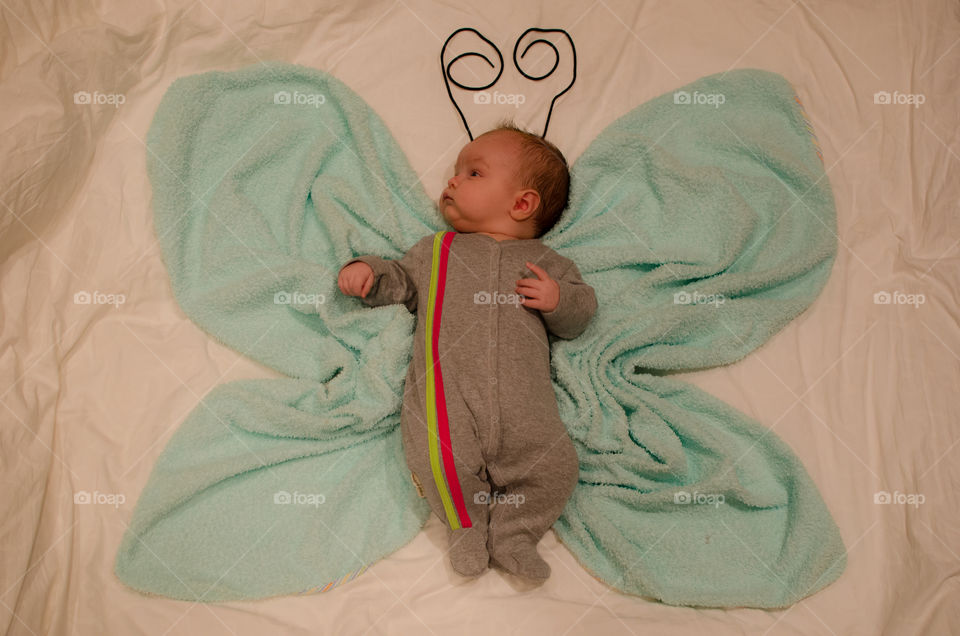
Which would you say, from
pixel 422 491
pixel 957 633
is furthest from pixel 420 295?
pixel 957 633

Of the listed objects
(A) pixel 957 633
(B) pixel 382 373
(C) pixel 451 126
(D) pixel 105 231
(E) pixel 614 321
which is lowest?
(A) pixel 957 633

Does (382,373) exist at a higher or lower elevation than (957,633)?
higher

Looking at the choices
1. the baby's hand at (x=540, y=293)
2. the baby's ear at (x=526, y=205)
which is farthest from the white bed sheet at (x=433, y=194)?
the baby's hand at (x=540, y=293)

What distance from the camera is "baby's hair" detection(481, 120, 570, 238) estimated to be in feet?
5.08

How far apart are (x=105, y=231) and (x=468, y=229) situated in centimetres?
86

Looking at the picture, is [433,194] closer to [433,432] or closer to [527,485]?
[433,432]

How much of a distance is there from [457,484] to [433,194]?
76 cm

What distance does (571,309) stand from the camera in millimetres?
1466

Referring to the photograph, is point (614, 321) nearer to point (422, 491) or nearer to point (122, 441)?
point (422, 491)

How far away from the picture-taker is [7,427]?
1.28 m

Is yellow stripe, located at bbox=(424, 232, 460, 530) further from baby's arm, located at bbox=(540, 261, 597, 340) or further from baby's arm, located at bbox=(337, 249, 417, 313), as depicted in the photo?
baby's arm, located at bbox=(540, 261, 597, 340)

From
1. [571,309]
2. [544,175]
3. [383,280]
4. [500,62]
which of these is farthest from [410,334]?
[500,62]

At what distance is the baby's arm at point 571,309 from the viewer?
1.46 meters

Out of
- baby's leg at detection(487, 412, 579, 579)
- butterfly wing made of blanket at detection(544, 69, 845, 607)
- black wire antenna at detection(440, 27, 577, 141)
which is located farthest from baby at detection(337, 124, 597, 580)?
black wire antenna at detection(440, 27, 577, 141)
